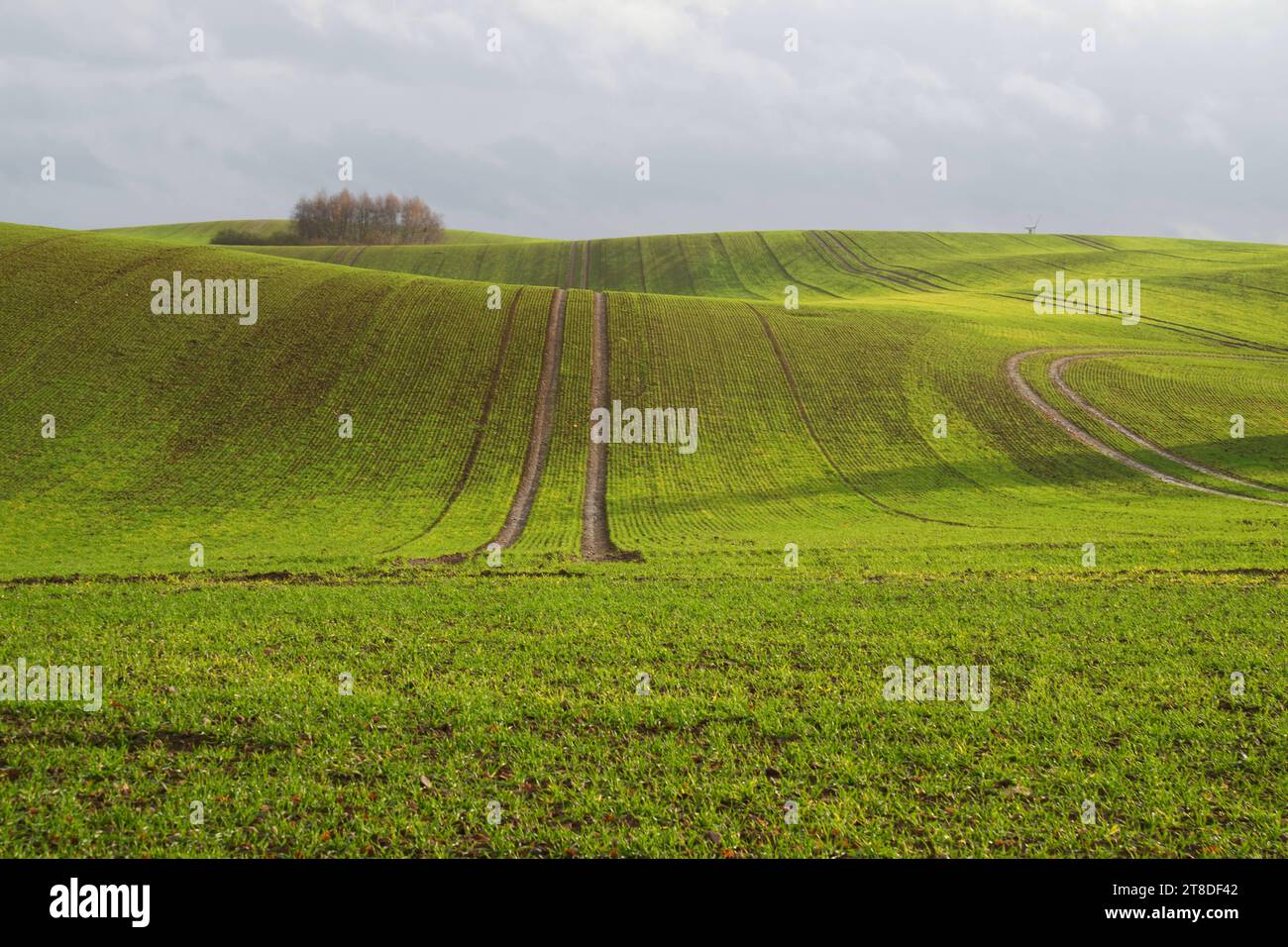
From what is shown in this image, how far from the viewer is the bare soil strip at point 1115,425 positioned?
48188 mm

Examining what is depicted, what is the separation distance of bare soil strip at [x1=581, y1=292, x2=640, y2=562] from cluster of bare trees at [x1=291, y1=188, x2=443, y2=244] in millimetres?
105301

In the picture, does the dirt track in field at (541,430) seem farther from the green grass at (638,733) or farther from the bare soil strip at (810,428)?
the green grass at (638,733)

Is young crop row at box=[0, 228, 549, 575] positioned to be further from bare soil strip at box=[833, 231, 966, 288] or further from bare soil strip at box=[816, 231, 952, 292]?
bare soil strip at box=[833, 231, 966, 288]

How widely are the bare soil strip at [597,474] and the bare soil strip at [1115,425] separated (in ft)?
113

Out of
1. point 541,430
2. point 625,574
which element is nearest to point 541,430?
point 541,430

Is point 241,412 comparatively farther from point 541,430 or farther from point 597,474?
point 597,474

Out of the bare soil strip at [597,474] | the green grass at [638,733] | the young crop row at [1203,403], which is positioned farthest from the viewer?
the young crop row at [1203,403]

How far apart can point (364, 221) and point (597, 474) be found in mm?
144159

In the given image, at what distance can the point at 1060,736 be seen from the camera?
1276cm

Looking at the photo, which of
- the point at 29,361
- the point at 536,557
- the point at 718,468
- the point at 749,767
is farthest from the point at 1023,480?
the point at 29,361

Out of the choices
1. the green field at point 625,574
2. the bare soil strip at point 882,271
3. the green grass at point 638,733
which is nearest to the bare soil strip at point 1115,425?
the green field at point 625,574

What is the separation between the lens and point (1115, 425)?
57594 mm

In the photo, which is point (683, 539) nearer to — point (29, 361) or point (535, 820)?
point (535, 820)

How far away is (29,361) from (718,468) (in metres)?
45.3
